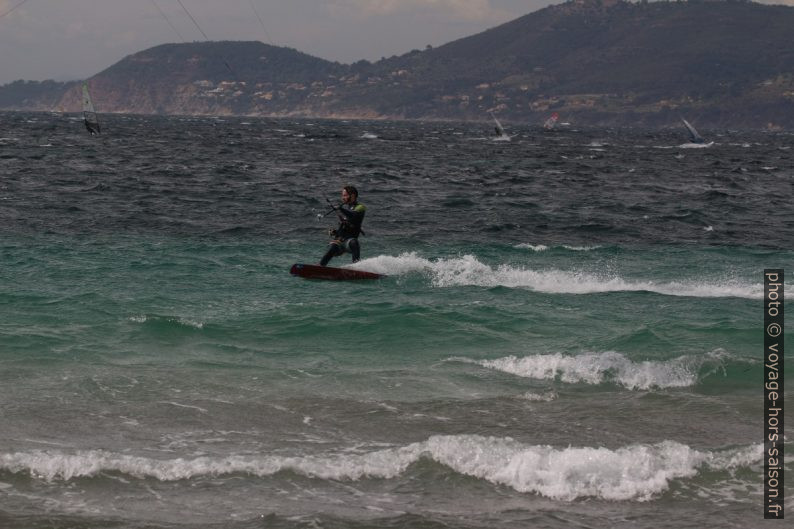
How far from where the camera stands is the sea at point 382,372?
9.53 meters

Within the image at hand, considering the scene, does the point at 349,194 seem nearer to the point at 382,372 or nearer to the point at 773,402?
the point at 382,372

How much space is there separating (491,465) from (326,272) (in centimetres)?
1062

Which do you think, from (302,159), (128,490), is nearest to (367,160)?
A: (302,159)

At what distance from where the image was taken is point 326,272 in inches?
803

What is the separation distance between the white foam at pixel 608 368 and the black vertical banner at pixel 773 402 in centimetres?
82

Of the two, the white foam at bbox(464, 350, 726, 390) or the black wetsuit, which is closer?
the white foam at bbox(464, 350, 726, 390)

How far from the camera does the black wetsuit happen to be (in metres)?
20.8

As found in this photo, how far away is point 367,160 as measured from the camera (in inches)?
2462

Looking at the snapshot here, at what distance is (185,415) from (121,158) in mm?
47235

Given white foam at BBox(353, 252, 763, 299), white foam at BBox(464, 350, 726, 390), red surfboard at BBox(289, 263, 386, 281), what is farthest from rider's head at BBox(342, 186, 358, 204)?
white foam at BBox(464, 350, 726, 390)

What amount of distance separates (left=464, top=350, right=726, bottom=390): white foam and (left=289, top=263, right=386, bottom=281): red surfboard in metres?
6.15

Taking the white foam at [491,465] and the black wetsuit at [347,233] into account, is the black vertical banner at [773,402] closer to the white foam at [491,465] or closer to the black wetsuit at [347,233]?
the white foam at [491,465]

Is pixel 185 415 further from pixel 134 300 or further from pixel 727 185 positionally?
pixel 727 185

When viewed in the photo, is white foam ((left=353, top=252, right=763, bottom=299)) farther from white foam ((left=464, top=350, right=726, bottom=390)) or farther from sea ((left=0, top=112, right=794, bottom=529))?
white foam ((left=464, top=350, right=726, bottom=390))
